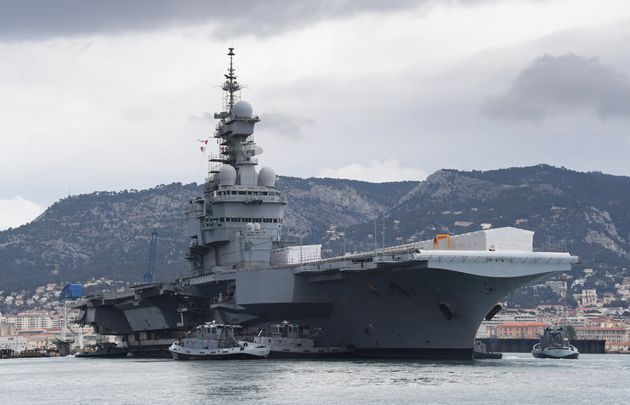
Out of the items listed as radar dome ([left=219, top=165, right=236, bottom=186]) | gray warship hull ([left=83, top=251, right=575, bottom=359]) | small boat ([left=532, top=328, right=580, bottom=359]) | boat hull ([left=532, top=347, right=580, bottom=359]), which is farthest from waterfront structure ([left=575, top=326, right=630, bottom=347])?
gray warship hull ([left=83, top=251, right=575, bottom=359])

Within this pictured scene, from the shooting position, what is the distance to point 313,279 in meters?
48.9

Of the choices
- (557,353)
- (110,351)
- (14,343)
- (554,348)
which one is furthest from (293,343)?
(14,343)

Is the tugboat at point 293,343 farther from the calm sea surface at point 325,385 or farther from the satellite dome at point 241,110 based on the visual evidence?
the satellite dome at point 241,110

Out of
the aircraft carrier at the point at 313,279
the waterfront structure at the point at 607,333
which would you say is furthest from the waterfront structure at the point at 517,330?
the aircraft carrier at the point at 313,279

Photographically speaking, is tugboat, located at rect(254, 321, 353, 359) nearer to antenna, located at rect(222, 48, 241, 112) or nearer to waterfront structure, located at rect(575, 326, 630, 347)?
antenna, located at rect(222, 48, 241, 112)

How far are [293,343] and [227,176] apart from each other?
12.4 meters

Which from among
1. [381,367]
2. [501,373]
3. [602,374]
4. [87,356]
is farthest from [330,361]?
[87,356]

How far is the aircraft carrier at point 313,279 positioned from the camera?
44750mm

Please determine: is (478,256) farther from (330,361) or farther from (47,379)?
(47,379)

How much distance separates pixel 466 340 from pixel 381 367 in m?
5.02

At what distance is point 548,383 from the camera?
3925 cm

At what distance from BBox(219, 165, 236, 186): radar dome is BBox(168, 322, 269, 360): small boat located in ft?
28.5

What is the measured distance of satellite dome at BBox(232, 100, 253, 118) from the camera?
6209 centimetres

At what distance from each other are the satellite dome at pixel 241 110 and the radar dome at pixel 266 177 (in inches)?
125
